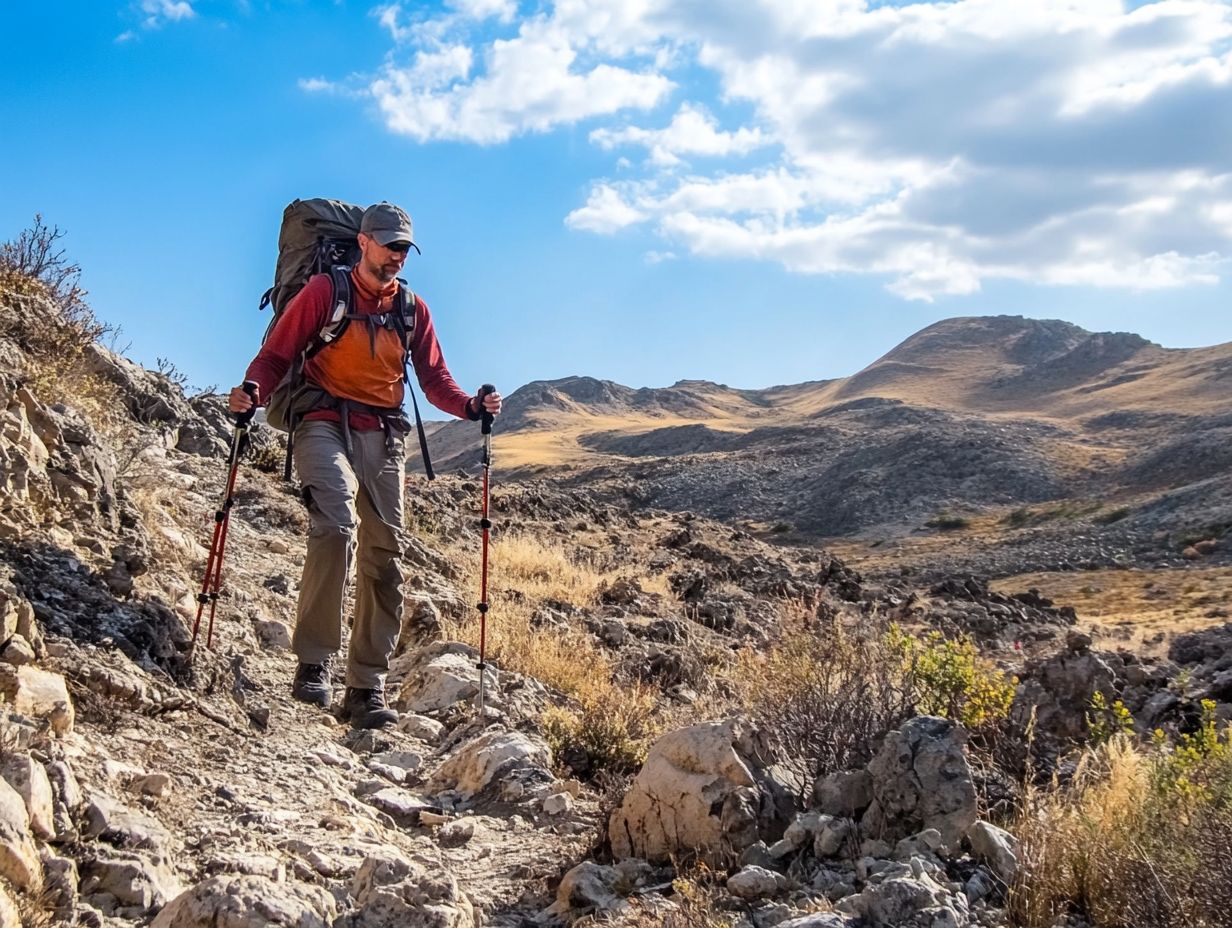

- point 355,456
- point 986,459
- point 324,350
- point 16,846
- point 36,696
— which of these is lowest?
point 16,846

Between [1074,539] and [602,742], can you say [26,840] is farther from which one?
[1074,539]

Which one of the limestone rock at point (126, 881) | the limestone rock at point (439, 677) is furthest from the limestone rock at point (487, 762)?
the limestone rock at point (126, 881)

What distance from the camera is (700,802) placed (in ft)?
11.3

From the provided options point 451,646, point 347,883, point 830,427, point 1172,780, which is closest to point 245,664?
point 451,646

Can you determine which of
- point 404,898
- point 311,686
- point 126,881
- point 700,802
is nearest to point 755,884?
point 700,802

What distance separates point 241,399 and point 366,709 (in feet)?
5.38

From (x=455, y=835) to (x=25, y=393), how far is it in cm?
309

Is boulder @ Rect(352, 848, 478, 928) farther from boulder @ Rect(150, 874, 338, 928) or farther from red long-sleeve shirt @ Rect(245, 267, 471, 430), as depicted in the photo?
red long-sleeve shirt @ Rect(245, 267, 471, 430)

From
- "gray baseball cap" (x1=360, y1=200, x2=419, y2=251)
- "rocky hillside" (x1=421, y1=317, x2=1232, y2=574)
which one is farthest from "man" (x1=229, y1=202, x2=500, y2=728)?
"rocky hillside" (x1=421, y1=317, x2=1232, y2=574)

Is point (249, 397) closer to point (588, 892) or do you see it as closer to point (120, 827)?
point (120, 827)

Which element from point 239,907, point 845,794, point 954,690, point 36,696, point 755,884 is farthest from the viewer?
point 954,690

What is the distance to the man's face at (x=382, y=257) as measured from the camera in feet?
16.8

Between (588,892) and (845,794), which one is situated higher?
(845,794)

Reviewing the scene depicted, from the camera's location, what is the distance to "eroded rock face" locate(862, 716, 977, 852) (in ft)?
10.4
